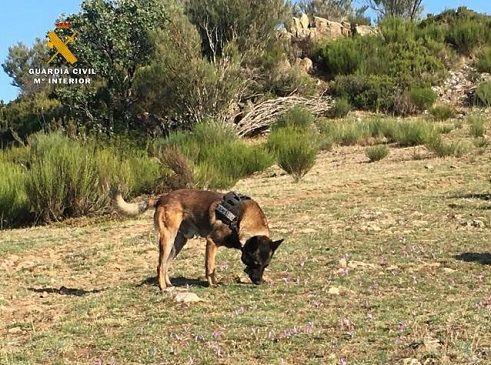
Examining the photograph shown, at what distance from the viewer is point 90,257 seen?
8.70 meters

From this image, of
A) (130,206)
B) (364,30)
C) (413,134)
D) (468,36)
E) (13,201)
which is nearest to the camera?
(130,206)

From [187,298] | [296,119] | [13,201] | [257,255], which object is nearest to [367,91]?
[296,119]

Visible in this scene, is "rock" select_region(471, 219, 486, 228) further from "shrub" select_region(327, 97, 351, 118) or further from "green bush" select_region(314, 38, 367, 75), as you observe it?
"green bush" select_region(314, 38, 367, 75)

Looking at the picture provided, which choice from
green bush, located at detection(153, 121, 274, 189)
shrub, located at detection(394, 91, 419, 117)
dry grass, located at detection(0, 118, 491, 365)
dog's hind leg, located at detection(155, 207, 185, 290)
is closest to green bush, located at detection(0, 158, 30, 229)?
dry grass, located at detection(0, 118, 491, 365)

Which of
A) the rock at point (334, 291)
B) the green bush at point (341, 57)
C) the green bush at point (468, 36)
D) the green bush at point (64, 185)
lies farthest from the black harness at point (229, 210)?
the green bush at point (468, 36)

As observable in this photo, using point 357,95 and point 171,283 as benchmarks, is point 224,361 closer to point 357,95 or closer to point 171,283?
point 171,283

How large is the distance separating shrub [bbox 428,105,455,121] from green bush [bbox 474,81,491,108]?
1.19m

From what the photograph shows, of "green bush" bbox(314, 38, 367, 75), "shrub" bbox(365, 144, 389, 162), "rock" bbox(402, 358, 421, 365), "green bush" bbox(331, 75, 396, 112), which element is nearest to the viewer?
"rock" bbox(402, 358, 421, 365)

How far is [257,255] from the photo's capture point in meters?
6.51

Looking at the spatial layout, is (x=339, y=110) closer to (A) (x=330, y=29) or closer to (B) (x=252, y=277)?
(A) (x=330, y=29)

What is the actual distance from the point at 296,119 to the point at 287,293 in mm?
16970

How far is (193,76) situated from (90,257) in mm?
15592

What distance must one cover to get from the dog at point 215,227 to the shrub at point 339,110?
20.2 m

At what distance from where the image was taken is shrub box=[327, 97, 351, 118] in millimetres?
26562
